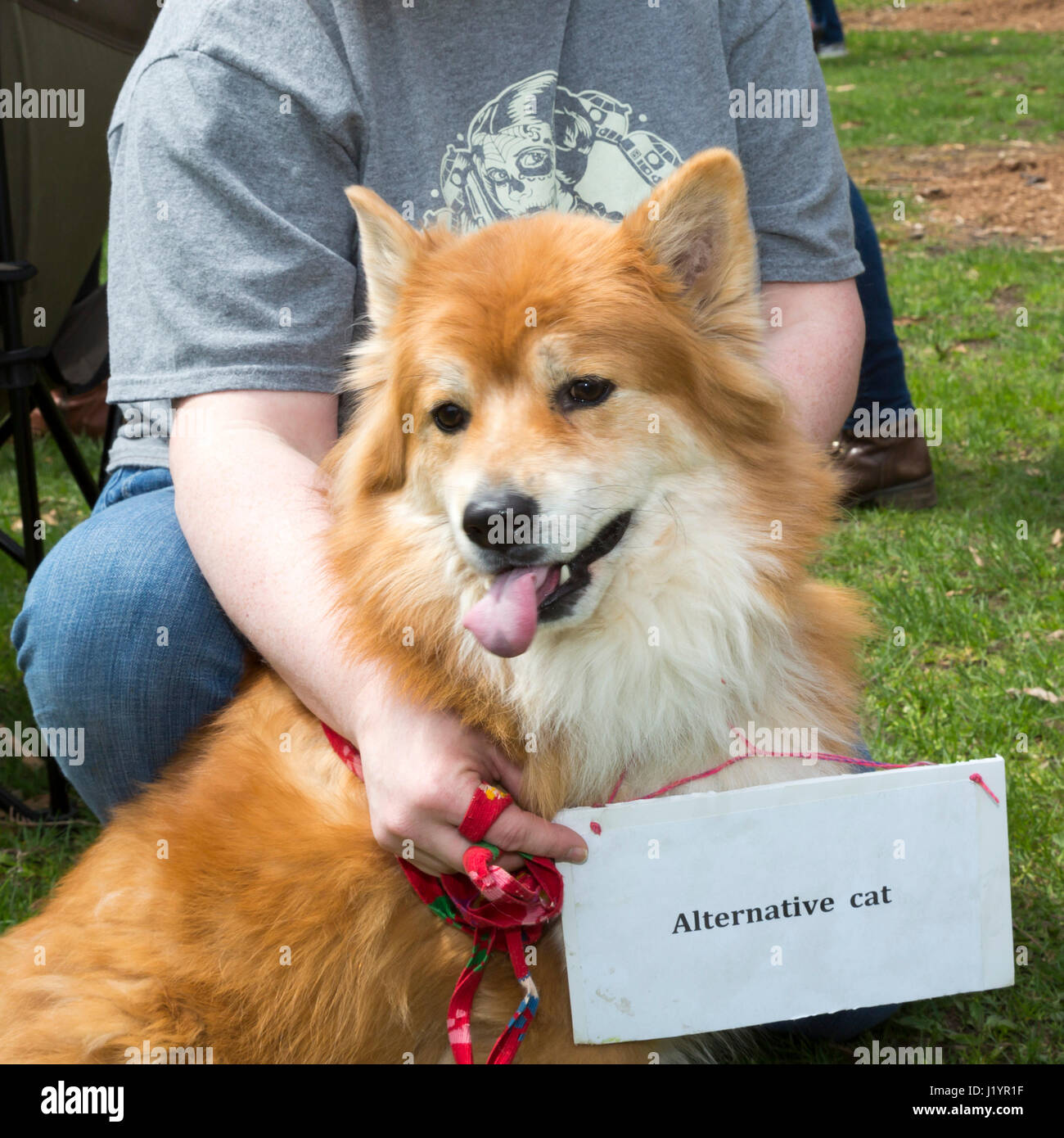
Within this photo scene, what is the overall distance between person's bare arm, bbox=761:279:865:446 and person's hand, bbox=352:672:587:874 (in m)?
1.03

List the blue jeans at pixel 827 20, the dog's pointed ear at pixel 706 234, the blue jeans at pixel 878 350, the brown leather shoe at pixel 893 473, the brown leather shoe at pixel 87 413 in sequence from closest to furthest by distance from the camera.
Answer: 1. the dog's pointed ear at pixel 706 234
2. the blue jeans at pixel 878 350
3. the brown leather shoe at pixel 893 473
4. the brown leather shoe at pixel 87 413
5. the blue jeans at pixel 827 20

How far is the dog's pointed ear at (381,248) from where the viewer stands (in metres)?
2.17

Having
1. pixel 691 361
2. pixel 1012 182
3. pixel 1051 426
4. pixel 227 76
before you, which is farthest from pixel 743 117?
pixel 1012 182

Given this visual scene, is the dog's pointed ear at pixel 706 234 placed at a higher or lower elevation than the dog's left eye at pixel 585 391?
higher

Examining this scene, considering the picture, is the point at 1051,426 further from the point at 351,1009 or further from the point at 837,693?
the point at 351,1009

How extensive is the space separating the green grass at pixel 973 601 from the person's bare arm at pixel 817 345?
31.9 inches

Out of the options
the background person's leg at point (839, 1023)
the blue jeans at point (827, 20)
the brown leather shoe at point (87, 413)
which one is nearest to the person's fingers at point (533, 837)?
the background person's leg at point (839, 1023)

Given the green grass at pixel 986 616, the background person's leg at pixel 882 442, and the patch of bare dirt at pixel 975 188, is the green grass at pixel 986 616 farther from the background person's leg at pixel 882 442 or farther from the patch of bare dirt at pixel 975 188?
the patch of bare dirt at pixel 975 188

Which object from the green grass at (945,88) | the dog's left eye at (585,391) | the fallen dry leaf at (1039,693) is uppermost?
the green grass at (945,88)

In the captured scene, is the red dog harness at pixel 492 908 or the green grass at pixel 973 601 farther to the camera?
the green grass at pixel 973 601

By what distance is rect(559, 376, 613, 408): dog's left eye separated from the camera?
210cm

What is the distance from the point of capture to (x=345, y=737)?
223cm

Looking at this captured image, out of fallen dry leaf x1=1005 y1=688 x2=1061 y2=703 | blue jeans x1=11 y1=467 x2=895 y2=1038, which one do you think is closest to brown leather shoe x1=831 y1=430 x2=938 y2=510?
fallen dry leaf x1=1005 y1=688 x2=1061 y2=703
